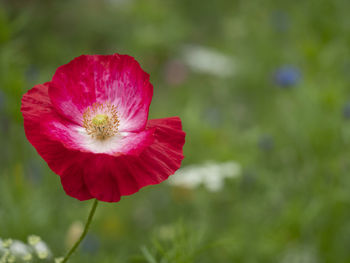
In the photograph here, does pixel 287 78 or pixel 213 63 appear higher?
pixel 213 63

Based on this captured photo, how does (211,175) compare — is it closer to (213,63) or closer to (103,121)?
(103,121)

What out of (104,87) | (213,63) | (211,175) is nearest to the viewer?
(104,87)

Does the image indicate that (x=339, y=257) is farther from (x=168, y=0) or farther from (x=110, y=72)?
(x=168, y=0)

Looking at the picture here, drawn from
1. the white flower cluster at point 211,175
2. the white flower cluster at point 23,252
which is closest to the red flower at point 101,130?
the white flower cluster at point 23,252

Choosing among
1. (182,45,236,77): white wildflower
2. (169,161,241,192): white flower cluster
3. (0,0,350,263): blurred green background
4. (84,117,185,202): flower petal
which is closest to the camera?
(84,117,185,202): flower petal

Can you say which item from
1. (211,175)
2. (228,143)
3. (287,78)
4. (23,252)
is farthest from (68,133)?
(287,78)

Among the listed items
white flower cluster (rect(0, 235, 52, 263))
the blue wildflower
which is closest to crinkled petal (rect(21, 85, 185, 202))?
white flower cluster (rect(0, 235, 52, 263))

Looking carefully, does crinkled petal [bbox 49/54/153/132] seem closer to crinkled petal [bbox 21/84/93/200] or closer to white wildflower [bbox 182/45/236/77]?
crinkled petal [bbox 21/84/93/200]
